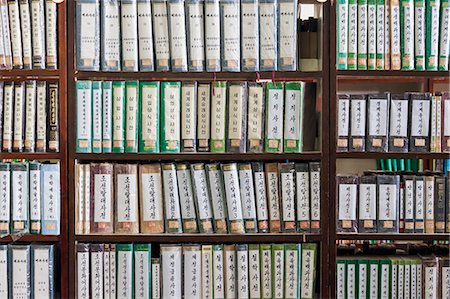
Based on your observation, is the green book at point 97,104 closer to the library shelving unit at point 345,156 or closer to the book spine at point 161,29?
the book spine at point 161,29

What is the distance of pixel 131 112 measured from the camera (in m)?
2.16

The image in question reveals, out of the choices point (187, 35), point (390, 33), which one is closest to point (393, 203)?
point (390, 33)

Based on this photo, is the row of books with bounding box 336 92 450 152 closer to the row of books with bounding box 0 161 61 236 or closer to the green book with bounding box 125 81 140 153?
the green book with bounding box 125 81 140 153

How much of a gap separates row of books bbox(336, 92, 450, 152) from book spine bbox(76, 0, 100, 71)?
891 millimetres

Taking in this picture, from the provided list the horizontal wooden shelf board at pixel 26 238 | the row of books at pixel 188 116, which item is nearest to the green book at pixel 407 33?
the row of books at pixel 188 116

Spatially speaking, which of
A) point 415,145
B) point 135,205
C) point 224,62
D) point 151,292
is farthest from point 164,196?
point 415,145

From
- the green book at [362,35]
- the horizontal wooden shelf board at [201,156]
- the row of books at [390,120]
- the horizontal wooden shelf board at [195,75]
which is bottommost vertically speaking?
the horizontal wooden shelf board at [201,156]

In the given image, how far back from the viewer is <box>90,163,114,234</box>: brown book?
217 centimetres

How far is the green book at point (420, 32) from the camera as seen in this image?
218cm

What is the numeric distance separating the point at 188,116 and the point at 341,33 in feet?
2.02

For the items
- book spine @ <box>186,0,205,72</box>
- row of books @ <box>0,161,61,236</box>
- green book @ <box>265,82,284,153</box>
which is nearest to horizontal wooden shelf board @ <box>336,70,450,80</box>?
green book @ <box>265,82,284,153</box>

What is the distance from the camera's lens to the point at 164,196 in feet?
7.19

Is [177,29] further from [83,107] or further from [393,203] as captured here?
[393,203]

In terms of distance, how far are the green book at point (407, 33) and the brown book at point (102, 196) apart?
1.12m
